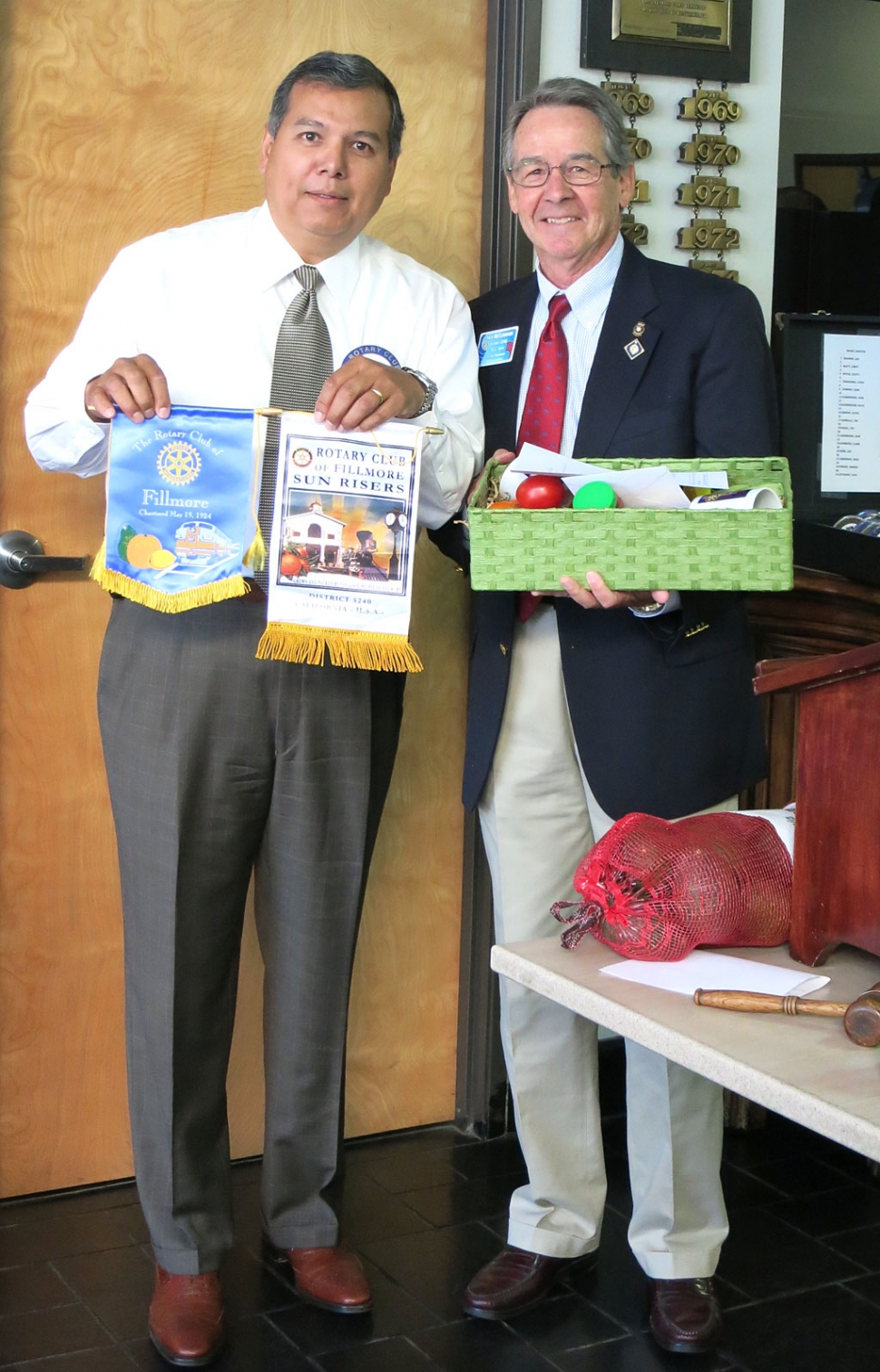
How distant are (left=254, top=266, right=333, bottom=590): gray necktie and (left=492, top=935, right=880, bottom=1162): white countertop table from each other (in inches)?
35.3

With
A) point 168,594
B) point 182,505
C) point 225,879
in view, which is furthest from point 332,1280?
point 182,505

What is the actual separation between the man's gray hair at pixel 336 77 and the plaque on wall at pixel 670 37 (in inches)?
33.2

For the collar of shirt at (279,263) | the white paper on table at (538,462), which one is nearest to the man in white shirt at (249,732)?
the collar of shirt at (279,263)

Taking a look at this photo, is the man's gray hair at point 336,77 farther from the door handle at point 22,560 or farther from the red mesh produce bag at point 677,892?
the red mesh produce bag at point 677,892

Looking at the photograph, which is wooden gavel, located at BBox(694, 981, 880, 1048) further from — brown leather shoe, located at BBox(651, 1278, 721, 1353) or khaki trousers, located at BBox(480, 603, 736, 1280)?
brown leather shoe, located at BBox(651, 1278, 721, 1353)

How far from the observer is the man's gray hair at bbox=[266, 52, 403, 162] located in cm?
214

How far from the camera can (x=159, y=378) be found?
2.02 meters

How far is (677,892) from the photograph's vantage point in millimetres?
1457

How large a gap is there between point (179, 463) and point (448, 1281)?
58.1 inches

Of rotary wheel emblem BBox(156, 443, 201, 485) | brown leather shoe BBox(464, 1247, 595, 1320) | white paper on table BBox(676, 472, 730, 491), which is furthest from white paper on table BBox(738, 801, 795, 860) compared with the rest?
brown leather shoe BBox(464, 1247, 595, 1320)

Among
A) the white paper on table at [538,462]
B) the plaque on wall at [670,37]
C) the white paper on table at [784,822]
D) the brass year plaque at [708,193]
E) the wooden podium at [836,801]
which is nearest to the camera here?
the wooden podium at [836,801]

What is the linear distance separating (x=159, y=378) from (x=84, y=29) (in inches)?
35.6

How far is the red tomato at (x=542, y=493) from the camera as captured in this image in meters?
Result: 1.97

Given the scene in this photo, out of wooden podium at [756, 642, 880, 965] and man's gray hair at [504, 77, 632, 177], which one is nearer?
wooden podium at [756, 642, 880, 965]
